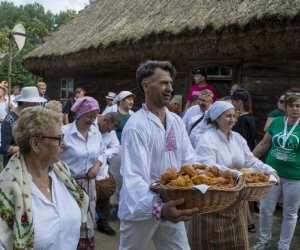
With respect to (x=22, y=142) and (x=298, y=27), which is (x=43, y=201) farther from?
(x=298, y=27)

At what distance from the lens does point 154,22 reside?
1005cm

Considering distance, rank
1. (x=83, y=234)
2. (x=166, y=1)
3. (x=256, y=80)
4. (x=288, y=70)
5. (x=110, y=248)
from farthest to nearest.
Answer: (x=166, y=1)
(x=256, y=80)
(x=288, y=70)
(x=110, y=248)
(x=83, y=234)

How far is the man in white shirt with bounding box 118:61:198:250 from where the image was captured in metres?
2.80

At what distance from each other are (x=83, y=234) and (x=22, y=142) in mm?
1261

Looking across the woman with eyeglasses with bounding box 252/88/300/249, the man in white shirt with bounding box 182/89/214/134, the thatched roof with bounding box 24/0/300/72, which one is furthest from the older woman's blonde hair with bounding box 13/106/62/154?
the thatched roof with bounding box 24/0/300/72

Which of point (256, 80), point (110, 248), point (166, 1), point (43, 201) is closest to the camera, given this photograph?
point (43, 201)

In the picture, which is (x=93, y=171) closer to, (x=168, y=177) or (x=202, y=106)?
(x=168, y=177)

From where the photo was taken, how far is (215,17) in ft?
26.6

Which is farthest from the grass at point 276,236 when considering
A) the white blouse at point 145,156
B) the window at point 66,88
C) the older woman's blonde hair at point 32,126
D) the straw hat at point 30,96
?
the window at point 66,88

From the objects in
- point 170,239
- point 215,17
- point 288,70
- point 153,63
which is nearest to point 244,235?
point 170,239

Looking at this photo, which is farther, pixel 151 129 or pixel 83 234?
pixel 83 234

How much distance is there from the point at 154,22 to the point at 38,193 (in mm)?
8191

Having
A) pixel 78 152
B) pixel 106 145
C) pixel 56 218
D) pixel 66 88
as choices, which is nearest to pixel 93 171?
pixel 78 152

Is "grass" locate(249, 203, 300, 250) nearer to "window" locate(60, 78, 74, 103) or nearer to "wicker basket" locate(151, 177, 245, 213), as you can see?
"wicker basket" locate(151, 177, 245, 213)
